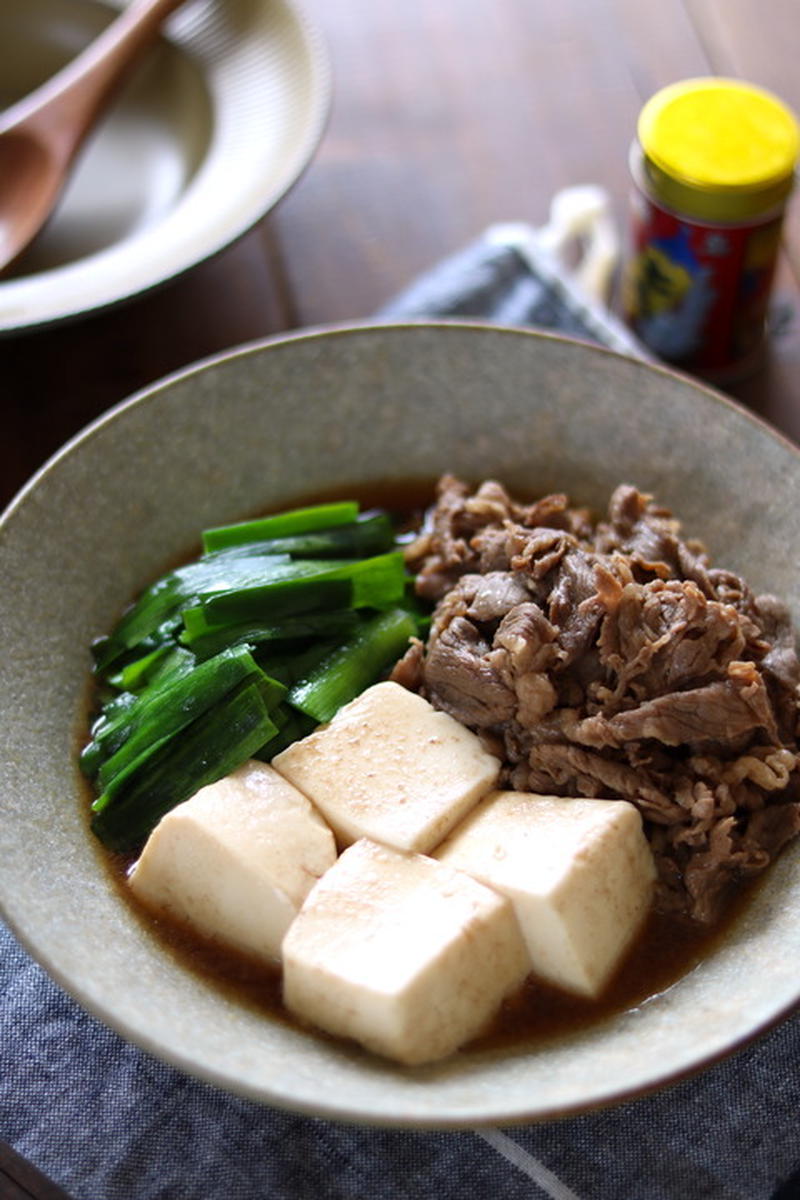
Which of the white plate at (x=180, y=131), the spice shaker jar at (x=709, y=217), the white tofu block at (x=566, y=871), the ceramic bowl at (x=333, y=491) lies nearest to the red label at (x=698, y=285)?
the spice shaker jar at (x=709, y=217)

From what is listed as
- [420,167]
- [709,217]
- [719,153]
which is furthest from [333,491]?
[420,167]

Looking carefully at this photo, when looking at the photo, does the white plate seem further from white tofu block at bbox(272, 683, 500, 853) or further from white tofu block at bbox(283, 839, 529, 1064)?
white tofu block at bbox(283, 839, 529, 1064)

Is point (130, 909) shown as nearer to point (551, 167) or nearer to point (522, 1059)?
point (522, 1059)

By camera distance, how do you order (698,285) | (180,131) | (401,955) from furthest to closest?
(180,131), (698,285), (401,955)

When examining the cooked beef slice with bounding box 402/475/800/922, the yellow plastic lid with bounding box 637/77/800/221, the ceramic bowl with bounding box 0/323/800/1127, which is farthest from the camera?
the yellow plastic lid with bounding box 637/77/800/221

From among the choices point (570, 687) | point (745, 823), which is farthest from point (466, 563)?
point (745, 823)

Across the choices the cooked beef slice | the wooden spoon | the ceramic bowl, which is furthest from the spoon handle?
the cooked beef slice

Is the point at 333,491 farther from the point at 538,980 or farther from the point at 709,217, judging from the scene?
the point at 538,980

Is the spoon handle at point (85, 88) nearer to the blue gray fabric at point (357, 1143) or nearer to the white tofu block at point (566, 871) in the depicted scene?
the white tofu block at point (566, 871)
